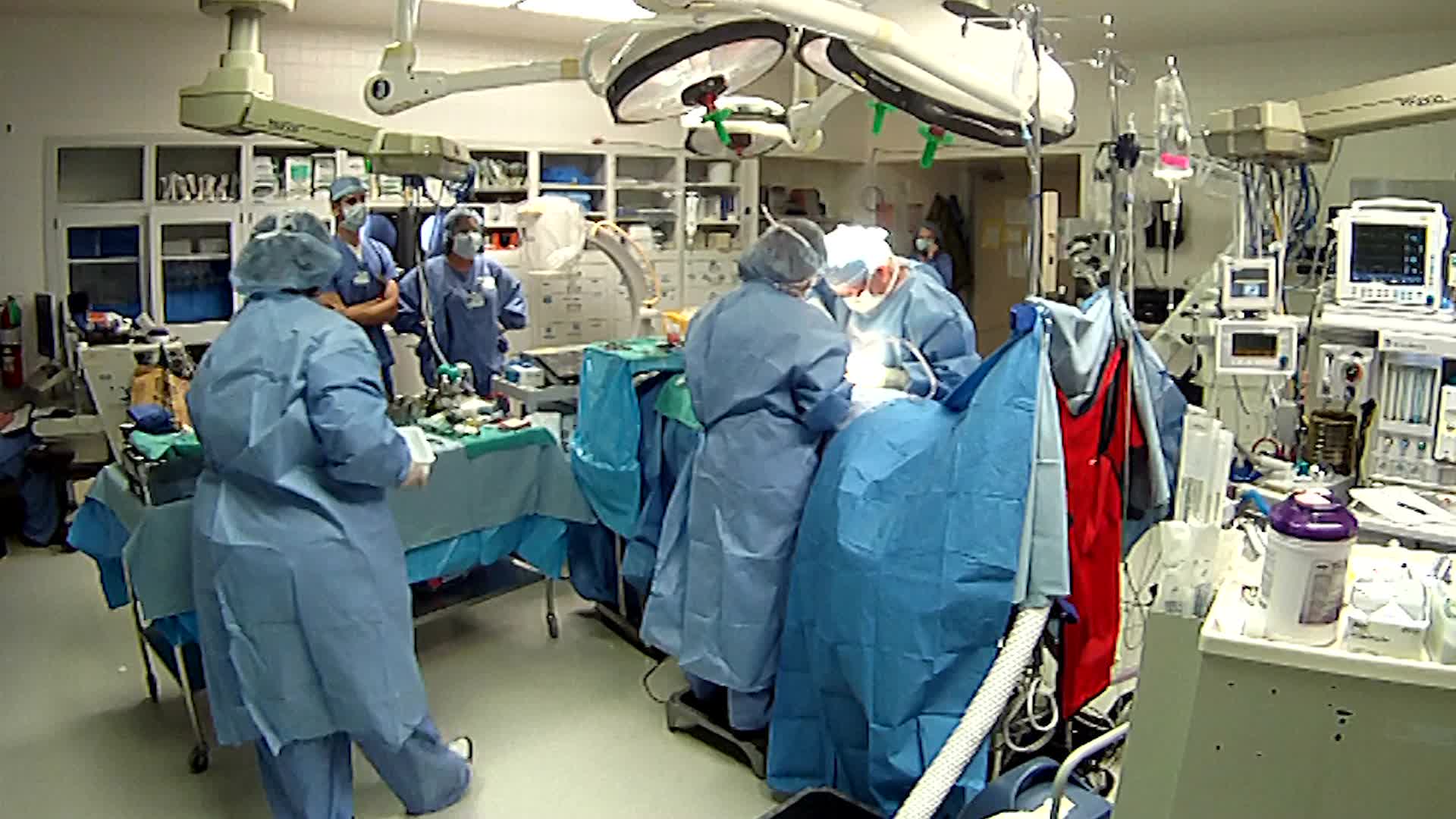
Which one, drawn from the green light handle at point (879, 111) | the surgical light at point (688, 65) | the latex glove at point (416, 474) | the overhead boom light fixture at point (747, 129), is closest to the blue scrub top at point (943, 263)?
the overhead boom light fixture at point (747, 129)

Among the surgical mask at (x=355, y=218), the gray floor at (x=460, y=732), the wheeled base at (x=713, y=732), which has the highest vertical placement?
the surgical mask at (x=355, y=218)

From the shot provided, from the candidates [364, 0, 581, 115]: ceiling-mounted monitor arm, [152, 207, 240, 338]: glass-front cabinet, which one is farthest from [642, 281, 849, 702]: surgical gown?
[152, 207, 240, 338]: glass-front cabinet

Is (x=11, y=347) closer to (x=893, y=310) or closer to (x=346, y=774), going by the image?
(x=346, y=774)

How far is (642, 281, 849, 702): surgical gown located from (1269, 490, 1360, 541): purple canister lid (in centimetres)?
175

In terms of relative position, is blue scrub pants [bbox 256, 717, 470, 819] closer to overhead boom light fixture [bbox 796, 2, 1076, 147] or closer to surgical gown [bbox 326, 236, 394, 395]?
overhead boom light fixture [bbox 796, 2, 1076, 147]

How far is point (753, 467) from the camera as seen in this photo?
3.20 m

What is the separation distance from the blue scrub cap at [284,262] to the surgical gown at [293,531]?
6 centimetres

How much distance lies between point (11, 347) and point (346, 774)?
4.05 m

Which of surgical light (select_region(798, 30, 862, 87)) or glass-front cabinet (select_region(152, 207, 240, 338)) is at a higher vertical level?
surgical light (select_region(798, 30, 862, 87))

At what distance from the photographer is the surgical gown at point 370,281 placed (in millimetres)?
5641

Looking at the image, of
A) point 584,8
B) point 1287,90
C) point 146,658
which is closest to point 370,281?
point 584,8

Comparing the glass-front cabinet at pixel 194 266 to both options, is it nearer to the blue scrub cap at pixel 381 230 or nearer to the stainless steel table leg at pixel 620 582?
the blue scrub cap at pixel 381 230

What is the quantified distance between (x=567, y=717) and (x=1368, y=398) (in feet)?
9.04

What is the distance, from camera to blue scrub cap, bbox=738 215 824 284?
3.34 meters
